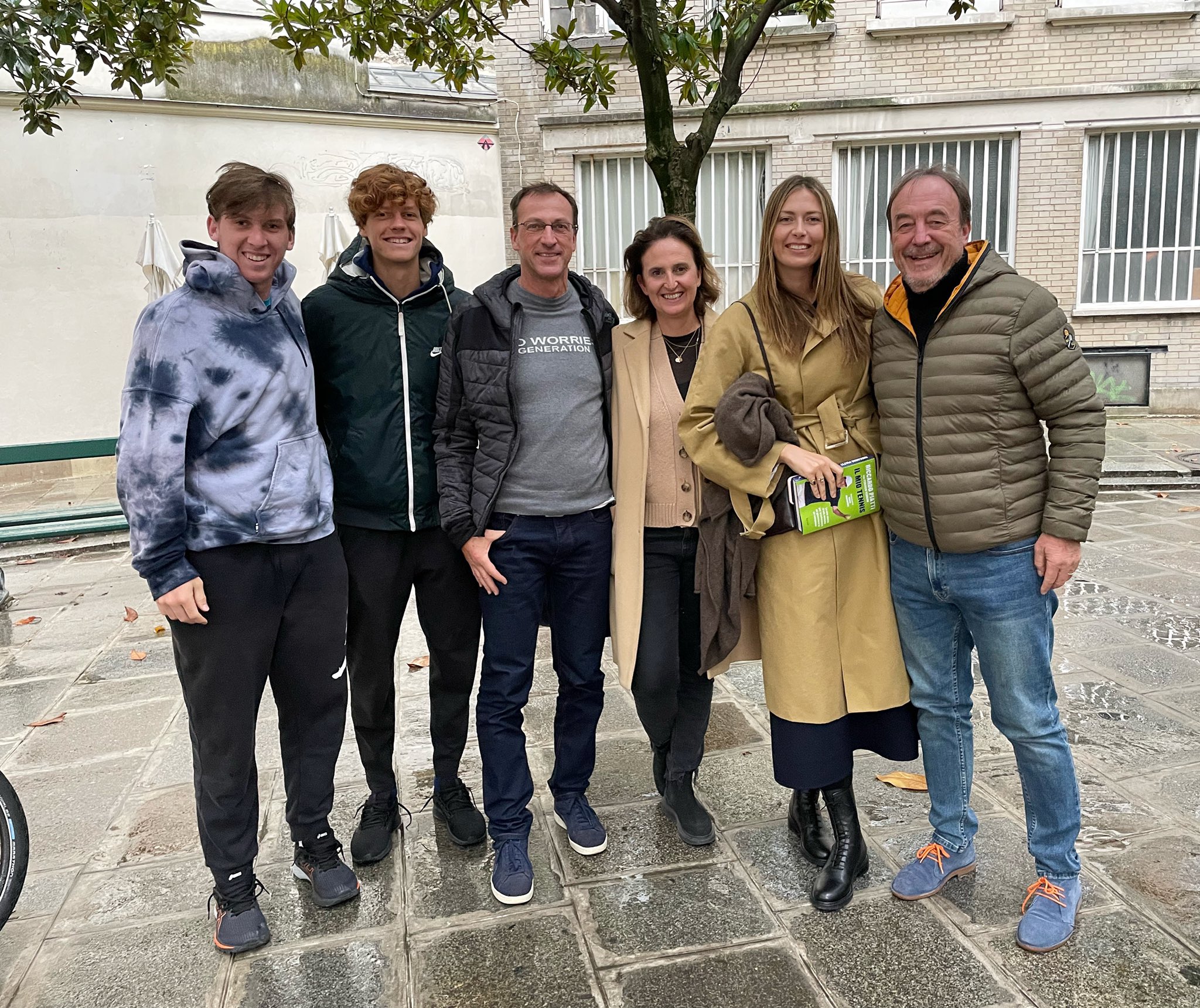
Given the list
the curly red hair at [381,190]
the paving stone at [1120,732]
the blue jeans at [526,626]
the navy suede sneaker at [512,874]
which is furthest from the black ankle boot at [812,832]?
the curly red hair at [381,190]

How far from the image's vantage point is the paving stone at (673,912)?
2.75 meters

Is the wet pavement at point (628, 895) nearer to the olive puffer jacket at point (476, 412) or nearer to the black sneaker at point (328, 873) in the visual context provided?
the black sneaker at point (328, 873)

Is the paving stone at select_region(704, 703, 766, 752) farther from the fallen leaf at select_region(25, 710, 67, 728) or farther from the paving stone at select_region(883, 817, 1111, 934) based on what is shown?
the fallen leaf at select_region(25, 710, 67, 728)

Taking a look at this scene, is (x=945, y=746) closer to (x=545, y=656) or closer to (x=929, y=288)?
(x=929, y=288)

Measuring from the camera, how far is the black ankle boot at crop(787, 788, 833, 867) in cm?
314

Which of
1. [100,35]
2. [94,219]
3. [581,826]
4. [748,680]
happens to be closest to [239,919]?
[581,826]

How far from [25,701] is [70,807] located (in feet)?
4.94

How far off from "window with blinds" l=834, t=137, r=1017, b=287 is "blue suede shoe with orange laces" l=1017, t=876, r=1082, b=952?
37.7ft

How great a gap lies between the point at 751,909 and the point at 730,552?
1093 mm

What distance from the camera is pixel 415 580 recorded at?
3.26 metres

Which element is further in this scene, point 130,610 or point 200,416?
point 130,610

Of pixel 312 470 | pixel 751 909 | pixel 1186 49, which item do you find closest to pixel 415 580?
pixel 312 470

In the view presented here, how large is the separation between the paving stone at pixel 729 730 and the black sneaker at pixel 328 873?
156cm

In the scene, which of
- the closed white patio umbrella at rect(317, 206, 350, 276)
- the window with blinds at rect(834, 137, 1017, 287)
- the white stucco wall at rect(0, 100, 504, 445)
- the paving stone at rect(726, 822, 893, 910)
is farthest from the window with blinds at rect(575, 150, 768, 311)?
the paving stone at rect(726, 822, 893, 910)
